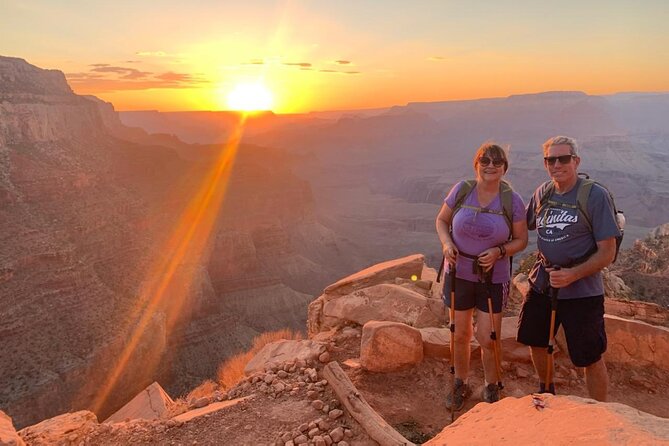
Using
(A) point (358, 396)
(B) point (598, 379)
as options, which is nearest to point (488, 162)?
(B) point (598, 379)

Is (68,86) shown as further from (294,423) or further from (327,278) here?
(294,423)

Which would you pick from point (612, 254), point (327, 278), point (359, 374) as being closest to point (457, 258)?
point (612, 254)

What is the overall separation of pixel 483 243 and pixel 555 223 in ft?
1.92

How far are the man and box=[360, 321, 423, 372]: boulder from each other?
5.64 ft

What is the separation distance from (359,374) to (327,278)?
44.1 meters

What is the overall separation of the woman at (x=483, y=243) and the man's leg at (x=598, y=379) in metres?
0.75

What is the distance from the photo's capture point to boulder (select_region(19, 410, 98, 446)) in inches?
184

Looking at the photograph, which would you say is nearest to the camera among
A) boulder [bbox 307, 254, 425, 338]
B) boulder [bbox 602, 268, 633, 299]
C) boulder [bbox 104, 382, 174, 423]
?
boulder [bbox 307, 254, 425, 338]

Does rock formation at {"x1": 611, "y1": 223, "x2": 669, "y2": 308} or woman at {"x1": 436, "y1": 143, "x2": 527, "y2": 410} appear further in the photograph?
rock formation at {"x1": 611, "y1": 223, "x2": 669, "y2": 308}

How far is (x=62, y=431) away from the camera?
500 cm

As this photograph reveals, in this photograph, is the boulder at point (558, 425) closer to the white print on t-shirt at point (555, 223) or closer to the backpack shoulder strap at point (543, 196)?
the white print on t-shirt at point (555, 223)

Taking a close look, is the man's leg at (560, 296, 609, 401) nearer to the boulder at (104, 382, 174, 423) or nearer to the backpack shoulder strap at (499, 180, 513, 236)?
the backpack shoulder strap at (499, 180, 513, 236)

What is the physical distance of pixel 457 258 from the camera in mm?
3770

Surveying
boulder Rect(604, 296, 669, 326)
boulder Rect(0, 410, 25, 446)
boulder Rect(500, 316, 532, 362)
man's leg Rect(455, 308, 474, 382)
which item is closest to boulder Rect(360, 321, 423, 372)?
man's leg Rect(455, 308, 474, 382)
